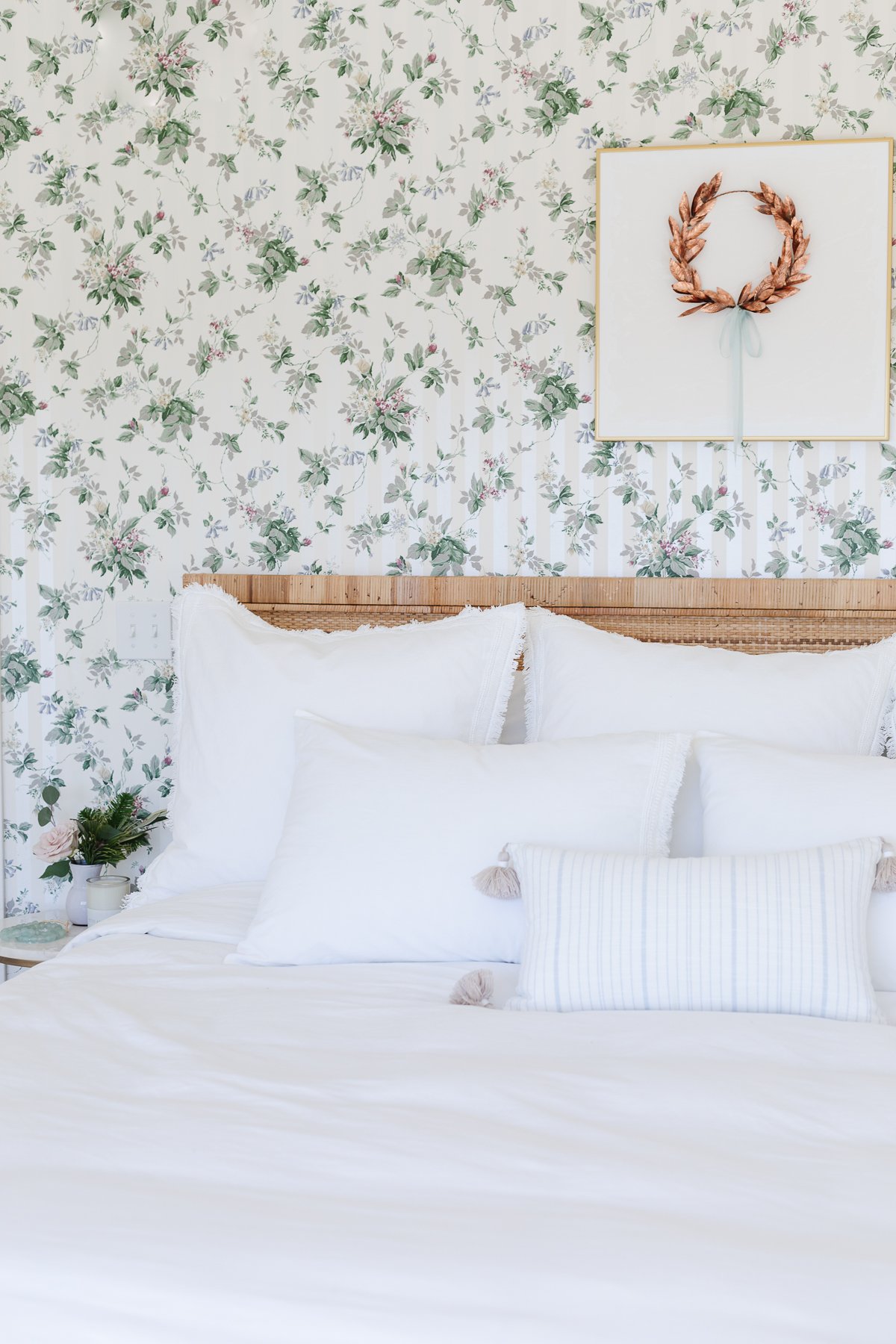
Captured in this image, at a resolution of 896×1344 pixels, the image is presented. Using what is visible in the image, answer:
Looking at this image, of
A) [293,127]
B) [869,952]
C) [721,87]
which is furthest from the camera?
[293,127]

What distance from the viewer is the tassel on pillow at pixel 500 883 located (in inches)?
64.2

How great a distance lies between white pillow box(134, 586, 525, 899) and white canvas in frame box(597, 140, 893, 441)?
579mm

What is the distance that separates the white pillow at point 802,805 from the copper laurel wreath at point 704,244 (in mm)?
962

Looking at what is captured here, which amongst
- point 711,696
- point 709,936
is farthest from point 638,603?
point 709,936

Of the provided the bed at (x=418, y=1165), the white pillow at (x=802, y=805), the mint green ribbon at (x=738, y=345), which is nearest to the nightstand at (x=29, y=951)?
the bed at (x=418, y=1165)

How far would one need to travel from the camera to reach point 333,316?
242cm

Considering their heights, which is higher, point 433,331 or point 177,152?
point 177,152

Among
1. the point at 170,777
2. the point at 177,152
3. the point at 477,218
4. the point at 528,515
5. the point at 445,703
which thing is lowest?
the point at 170,777

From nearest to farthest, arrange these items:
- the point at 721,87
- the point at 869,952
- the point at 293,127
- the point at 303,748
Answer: the point at 869,952 → the point at 303,748 → the point at 721,87 → the point at 293,127

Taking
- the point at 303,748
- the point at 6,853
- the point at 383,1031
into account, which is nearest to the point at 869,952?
the point at 383,1031

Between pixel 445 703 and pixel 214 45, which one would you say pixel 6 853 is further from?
pixel 214 45

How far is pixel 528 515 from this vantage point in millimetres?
2377

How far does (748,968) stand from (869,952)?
10.2 inches

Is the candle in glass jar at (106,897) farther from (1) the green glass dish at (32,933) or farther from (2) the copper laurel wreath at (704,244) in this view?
(2) the copper laurel wreath at (704,244)
